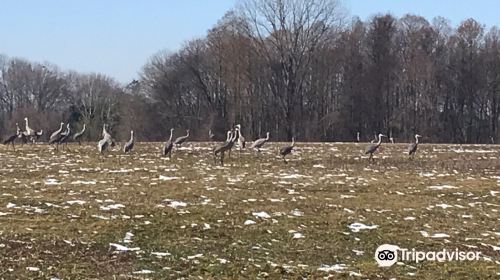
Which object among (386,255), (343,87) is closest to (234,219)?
(386,255)

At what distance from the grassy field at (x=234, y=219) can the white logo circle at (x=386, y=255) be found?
0.55 feet

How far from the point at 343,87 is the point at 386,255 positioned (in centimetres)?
6756

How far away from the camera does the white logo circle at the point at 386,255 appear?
39.7ft

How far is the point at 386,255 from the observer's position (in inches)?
495

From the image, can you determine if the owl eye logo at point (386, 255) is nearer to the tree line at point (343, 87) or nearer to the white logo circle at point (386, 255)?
the white logo circle at point (386, 255)

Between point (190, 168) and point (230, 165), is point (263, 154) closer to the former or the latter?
point (230, 165)

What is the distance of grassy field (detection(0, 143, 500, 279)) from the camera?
37.2 ft

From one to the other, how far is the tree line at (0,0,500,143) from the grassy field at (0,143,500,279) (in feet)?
150

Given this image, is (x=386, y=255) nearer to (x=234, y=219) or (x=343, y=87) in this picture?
(x=234, y=219)

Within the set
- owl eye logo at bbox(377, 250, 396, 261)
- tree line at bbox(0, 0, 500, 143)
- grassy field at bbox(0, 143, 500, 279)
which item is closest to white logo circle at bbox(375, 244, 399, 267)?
owl eye logo at bbox(377, 250, 396, 261)

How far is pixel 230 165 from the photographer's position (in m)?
27.4

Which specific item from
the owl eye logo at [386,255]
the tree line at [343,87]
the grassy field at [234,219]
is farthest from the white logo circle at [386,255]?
the tree line at [343,87]

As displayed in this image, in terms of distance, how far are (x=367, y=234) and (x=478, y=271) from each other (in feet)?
10.3

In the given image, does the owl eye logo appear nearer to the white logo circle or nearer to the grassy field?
the white logo circle
